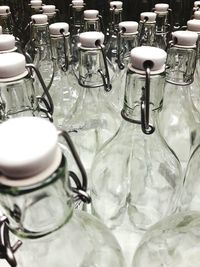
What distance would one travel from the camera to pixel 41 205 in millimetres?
226

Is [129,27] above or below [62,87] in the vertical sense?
above

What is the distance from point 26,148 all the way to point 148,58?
0.17m

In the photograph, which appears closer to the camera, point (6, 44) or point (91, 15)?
point (6, 44)

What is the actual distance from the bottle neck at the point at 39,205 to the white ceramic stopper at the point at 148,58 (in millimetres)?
152

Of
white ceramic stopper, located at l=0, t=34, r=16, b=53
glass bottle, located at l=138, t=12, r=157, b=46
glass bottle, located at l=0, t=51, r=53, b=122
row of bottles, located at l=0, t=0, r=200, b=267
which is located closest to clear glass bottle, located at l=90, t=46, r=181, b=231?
row of bottles, located at l=0, t=0, r=200, b=267

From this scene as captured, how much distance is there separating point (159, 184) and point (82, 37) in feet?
0.73

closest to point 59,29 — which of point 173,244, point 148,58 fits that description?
point 148,58

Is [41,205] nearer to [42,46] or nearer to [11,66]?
[11,66]

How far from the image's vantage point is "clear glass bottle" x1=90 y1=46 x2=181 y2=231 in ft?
1.34

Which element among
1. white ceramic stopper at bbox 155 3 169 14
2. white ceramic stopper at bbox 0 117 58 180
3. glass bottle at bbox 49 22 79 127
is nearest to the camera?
white ceramic stopper at bbox 0 117 58 180

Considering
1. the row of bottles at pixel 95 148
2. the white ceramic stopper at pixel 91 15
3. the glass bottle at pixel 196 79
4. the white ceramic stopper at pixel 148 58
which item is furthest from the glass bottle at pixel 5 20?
the white ceramic stopper at pixel 148 58

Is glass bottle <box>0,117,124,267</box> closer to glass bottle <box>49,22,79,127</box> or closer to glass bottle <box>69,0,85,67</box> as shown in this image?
glass bottle <box>49,22,79,127</box>

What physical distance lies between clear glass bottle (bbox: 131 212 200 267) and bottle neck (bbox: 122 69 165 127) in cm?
11

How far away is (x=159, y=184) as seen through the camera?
0.43 m
